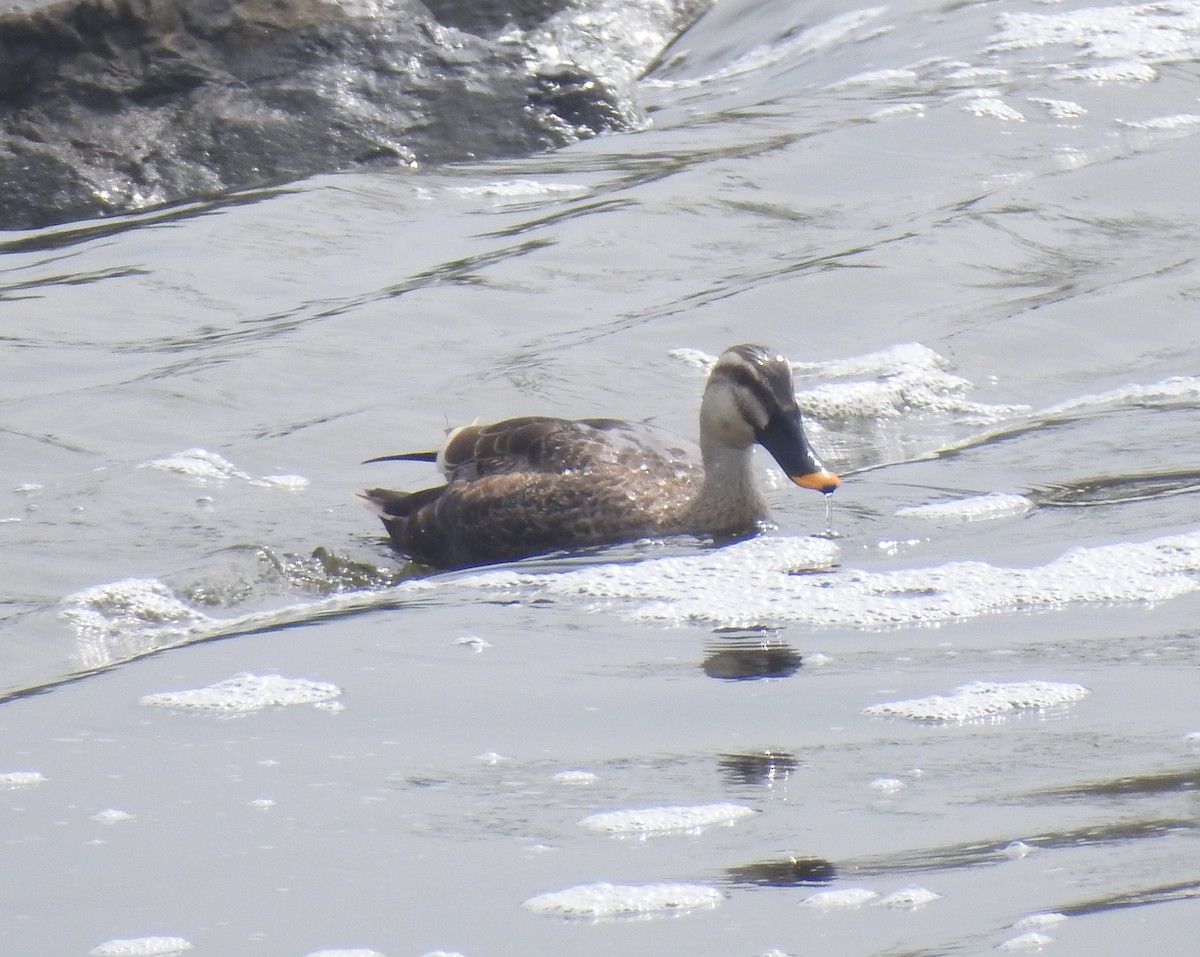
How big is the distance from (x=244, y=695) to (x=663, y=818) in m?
1.42

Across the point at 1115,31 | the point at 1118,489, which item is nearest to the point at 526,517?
the point at 1118,489

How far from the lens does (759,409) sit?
268 inches

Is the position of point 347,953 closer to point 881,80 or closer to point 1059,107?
point 1059,107

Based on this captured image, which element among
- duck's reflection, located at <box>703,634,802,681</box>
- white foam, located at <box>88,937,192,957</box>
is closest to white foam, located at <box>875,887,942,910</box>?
white foam, located at <box>88,937,192,957</box>

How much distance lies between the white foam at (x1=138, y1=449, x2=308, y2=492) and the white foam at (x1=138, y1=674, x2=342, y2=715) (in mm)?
2393

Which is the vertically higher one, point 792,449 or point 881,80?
point 881,80

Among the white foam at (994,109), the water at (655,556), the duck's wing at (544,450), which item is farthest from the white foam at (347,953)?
the white foam at (994,109)

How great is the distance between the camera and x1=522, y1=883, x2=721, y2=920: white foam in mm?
3342

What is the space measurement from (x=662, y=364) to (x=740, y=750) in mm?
4451

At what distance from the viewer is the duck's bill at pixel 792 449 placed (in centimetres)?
668

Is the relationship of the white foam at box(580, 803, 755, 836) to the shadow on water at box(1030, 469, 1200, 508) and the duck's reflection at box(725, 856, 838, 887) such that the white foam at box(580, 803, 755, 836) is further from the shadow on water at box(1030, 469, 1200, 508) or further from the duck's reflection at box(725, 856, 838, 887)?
the shadow on water at box(1030, 469, 1200, 508)

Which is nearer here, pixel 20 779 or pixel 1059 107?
pixel 20 779

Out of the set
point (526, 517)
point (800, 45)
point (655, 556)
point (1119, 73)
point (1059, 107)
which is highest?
point (800, 45)

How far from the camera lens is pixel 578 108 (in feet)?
39.9
